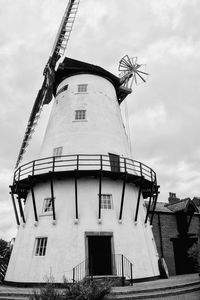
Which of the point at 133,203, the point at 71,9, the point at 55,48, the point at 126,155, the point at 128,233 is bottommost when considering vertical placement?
the point at 128,233

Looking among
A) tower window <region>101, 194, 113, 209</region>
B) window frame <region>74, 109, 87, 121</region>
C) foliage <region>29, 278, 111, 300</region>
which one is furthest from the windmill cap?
foliage <region>29, 278, 111, 300</region>

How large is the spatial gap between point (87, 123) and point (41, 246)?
8.42 meters

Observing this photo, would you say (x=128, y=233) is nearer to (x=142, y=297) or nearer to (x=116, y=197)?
(x=116, y=197)

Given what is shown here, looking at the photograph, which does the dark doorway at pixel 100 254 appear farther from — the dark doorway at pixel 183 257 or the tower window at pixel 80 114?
the dark doorway at pixel 183 257

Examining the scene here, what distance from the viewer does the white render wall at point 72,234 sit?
1324 centimetres

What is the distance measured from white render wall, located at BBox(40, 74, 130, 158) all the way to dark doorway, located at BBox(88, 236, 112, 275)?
17.8ft

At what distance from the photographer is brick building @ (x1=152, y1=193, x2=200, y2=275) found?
69.9 ft

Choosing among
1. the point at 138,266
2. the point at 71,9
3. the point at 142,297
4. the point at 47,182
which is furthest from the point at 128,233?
the point at 71,9

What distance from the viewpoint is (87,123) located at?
17.8 meters

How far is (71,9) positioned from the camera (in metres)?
24.4

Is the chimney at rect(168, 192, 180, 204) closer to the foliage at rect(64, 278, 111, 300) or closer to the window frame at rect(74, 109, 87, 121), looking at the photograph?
the window frame at rect(74, 109, 87, 121)

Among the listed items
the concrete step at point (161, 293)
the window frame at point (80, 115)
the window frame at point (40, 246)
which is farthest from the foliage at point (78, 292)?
the window frame at point (80, 115)

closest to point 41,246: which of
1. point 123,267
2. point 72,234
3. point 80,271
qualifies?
point 72,234

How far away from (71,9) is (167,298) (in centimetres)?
2462
